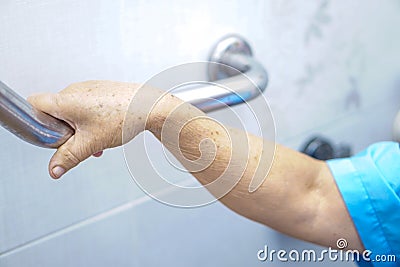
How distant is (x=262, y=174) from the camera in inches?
20.3

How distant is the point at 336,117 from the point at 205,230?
27 cm

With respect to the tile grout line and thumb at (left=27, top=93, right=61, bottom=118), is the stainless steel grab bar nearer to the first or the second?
thumb at (left=27, top=93, right=61, bottom=118)

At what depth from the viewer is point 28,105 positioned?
39 centimetres

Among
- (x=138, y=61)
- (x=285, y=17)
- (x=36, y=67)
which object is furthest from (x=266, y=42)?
(x=36, y=67)

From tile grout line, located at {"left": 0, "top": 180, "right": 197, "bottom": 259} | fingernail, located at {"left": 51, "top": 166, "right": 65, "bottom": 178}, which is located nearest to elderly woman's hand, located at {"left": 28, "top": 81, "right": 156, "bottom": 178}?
fingernail, located at {"left": 51, "top": 166, "right": 65, "bottom": 178}

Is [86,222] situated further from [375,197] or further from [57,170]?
[375,197]

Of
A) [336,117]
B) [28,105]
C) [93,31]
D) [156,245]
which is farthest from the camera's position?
[336,117]

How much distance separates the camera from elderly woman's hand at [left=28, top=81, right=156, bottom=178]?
0.41m

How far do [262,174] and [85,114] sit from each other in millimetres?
190

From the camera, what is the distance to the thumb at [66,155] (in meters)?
0.41

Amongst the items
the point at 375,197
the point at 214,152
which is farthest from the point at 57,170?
the point at 375,197

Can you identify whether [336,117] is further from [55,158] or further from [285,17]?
[55,158]

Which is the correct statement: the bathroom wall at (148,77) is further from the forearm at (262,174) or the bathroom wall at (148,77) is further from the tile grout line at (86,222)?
the forearm at (262,174)

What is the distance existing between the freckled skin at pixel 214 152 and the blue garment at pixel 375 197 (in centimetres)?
1
